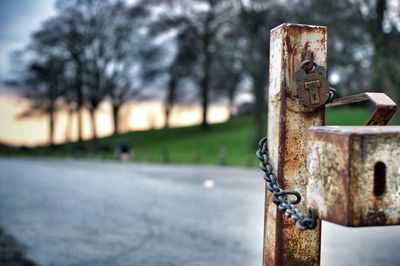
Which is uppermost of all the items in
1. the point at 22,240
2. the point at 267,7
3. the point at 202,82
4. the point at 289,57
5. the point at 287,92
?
the point at 267,7

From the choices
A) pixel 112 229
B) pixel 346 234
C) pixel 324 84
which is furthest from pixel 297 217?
pixel 112 229

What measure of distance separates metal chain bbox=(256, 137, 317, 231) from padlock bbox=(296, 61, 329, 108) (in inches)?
10.9

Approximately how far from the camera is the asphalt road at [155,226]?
6398 millimetres

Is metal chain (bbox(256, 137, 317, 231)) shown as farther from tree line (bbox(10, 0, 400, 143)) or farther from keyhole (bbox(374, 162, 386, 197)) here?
tree line (bbox(10, 0, 400, 143))

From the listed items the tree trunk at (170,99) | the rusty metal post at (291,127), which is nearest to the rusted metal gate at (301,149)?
the rusty metal post at (291,127)

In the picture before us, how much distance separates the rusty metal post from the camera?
2035 millimetres

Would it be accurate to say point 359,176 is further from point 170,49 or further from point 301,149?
point 170,49

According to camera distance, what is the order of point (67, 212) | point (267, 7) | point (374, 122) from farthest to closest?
1. point (267, 7)
2. point (67, 212)
3. point (374, 122)

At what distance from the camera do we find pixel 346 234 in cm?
761

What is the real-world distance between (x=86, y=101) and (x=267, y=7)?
50.0 ft

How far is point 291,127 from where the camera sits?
205cm

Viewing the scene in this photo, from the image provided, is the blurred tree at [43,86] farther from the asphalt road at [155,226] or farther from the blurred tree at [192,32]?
the asphalt road at [155,226]

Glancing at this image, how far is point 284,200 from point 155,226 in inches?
260

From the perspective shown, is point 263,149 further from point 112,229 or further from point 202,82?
point 202,82
